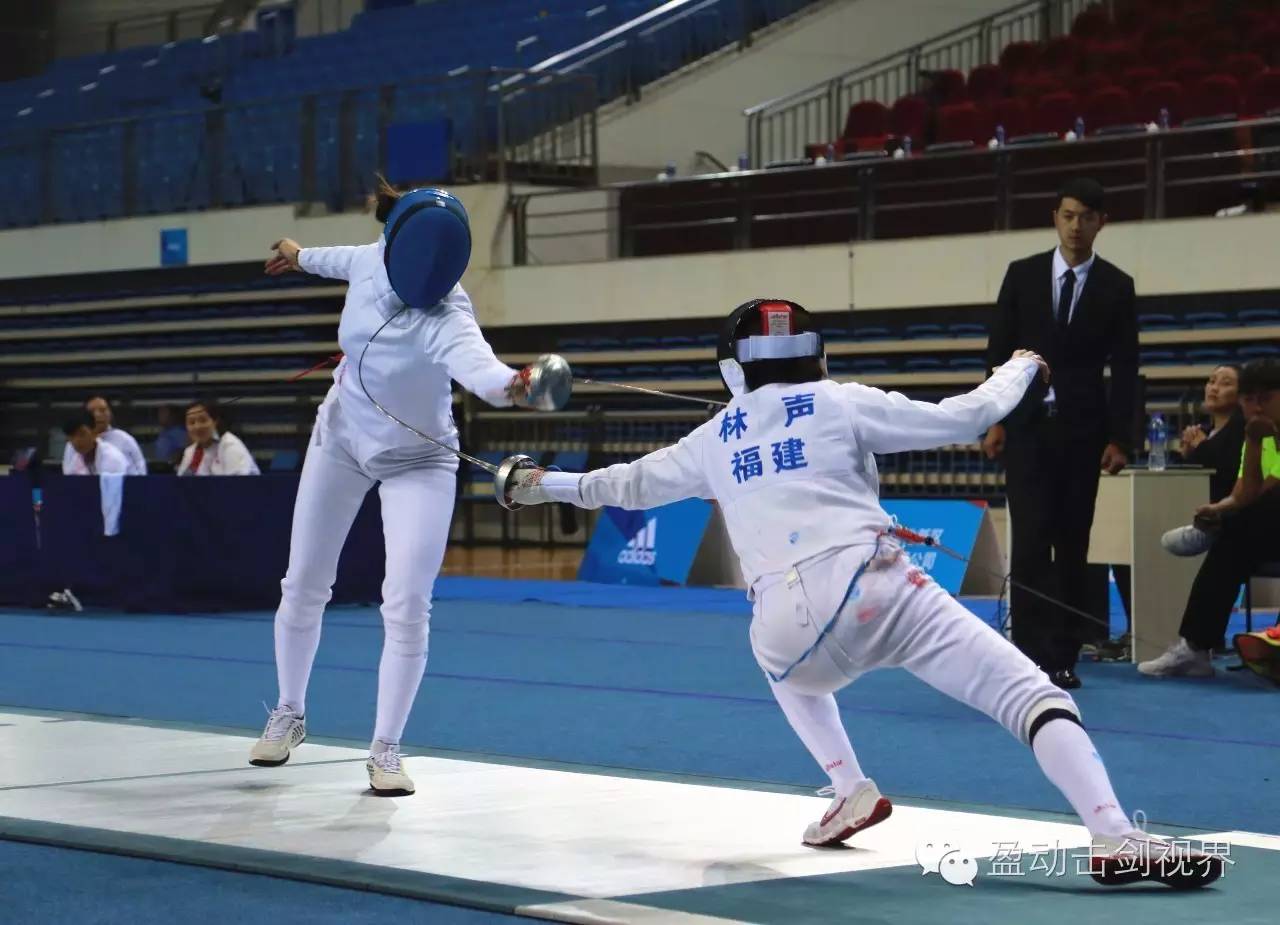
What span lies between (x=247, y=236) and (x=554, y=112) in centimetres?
346

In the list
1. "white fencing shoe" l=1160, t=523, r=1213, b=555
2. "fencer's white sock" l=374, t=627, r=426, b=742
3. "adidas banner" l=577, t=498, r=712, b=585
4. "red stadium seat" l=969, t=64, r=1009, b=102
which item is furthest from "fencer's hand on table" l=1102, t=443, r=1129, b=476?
"red stadium seat" l=969, t=64, r=1009, b=102

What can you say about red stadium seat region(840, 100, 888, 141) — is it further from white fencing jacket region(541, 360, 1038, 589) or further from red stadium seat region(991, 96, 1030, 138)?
white fencing jacket region(541, 360, 1038, 589)

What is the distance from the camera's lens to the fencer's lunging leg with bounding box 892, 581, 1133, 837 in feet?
12.1

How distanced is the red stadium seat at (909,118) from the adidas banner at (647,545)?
→ 14.6ft

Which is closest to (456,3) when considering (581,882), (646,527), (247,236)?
(247,236)

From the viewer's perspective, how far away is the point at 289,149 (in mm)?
19188

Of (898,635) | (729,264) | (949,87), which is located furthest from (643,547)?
(898,635)

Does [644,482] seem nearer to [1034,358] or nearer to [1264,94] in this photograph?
[1034,358]

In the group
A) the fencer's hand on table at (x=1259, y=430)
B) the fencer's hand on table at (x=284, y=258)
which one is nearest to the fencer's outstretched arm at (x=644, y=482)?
the fencer's hand on table at (x=284, y=258)

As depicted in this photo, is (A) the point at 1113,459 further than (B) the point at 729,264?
No

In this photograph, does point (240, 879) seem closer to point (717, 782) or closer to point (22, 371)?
point (717, 782)

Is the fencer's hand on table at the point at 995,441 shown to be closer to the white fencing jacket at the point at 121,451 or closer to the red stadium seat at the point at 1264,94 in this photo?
the white fencing jacket at the point at 121,451

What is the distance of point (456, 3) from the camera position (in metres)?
21.4

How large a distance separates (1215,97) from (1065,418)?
8.08m
